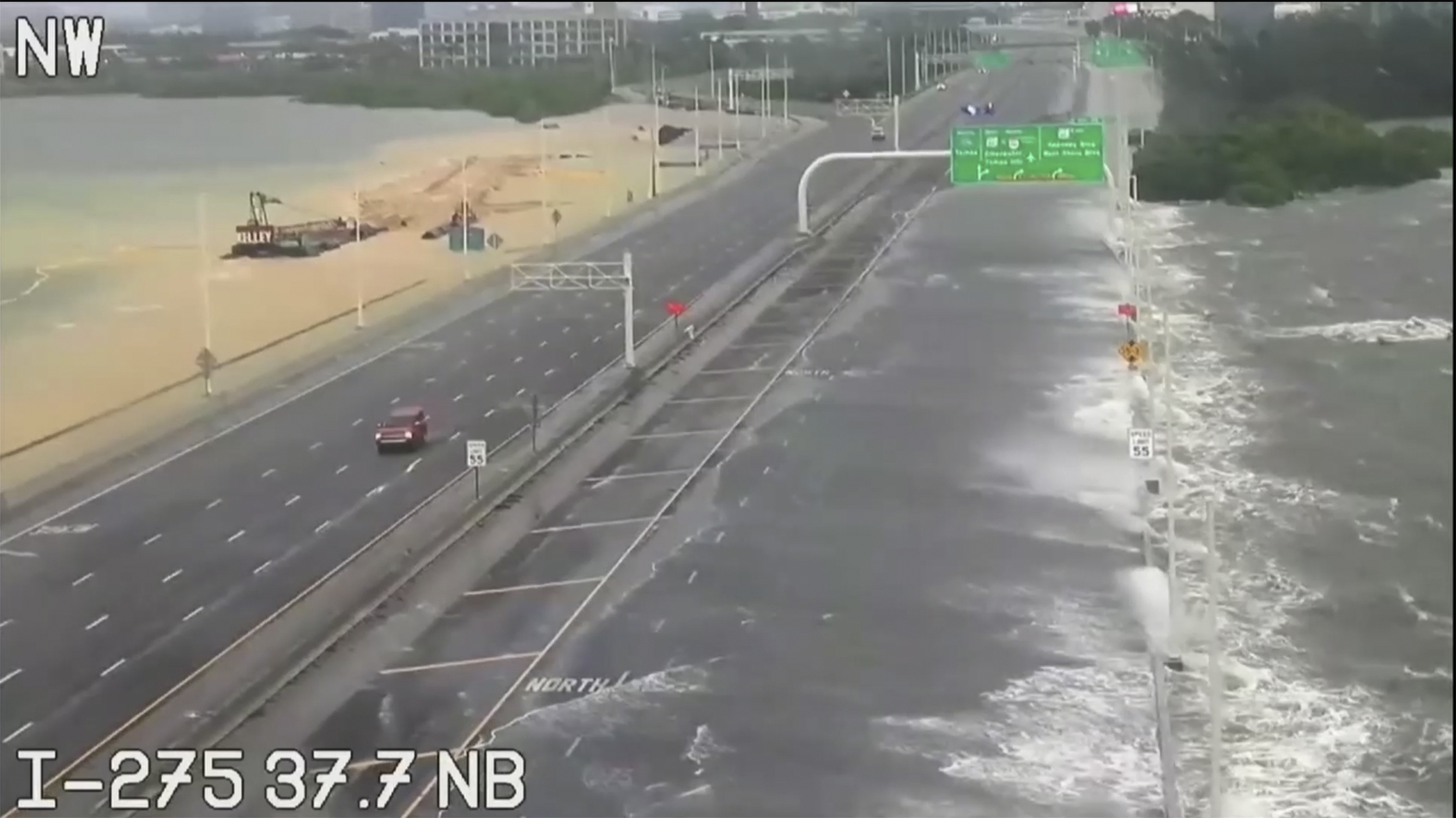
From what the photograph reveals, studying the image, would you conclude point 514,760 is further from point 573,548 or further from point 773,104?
point 773,104

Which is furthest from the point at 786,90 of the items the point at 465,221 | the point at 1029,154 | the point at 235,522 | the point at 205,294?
the point at 235,522

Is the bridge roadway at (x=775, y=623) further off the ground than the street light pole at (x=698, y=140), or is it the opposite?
the street light pole at (x=698, y=140)

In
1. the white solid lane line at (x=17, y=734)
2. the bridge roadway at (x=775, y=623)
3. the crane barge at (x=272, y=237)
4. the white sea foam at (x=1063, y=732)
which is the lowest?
the white sea foam at (x=1063, y=732)

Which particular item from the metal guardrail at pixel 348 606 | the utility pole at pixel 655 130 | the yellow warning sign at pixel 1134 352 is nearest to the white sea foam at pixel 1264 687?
the yellow warning sign at pixel 1134 352

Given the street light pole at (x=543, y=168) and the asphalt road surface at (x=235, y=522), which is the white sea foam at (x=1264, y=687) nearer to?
the asphalt road surface at (x=235, y=522)

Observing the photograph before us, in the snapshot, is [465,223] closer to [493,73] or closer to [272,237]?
[493,73]

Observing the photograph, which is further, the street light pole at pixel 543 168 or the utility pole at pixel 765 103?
the utility pole at pixel 765 103
